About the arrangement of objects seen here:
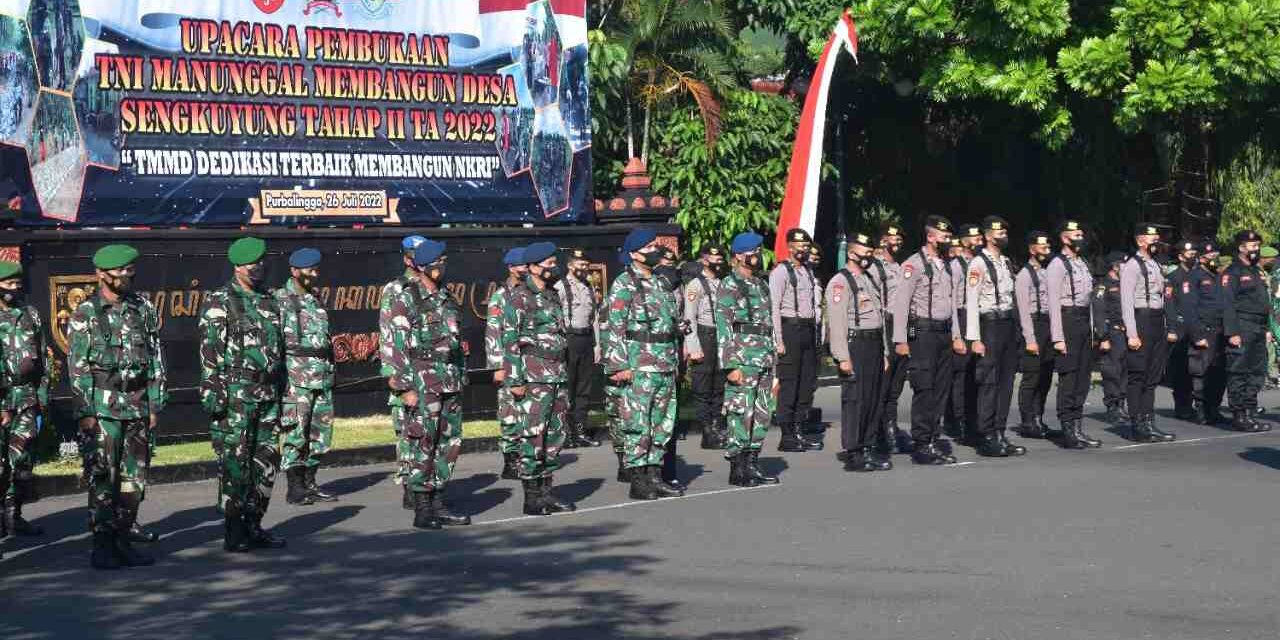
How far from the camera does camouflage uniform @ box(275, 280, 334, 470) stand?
1330 cm

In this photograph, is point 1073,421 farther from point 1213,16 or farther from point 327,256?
point 1213,16

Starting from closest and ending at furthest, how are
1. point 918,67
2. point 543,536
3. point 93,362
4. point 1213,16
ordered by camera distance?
point 93,362 → point 543,536 → point 1213,16 → point 918,67

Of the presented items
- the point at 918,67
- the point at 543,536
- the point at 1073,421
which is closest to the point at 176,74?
the point at 543,536

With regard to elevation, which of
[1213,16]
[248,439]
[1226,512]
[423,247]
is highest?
[1213,16]

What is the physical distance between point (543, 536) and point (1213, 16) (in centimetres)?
1598

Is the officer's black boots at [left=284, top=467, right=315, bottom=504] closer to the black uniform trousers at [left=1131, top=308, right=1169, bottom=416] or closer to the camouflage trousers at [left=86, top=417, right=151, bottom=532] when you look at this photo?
the camouflage trousers at [left=86, top=417, right=151, bottom=532]

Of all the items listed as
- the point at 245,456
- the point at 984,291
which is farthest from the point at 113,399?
the point at 984,291

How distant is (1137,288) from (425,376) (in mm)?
8037

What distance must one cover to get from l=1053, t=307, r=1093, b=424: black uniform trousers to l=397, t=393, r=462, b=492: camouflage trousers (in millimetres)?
6550

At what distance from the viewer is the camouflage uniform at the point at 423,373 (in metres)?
11.9

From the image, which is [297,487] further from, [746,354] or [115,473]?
[746,354]

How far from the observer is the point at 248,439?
11102mm

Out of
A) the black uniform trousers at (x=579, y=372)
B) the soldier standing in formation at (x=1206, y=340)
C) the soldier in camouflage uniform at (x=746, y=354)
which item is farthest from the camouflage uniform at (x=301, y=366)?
the soldier standing in formation at (x=1206, y=340)

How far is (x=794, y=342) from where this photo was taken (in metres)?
16.7
